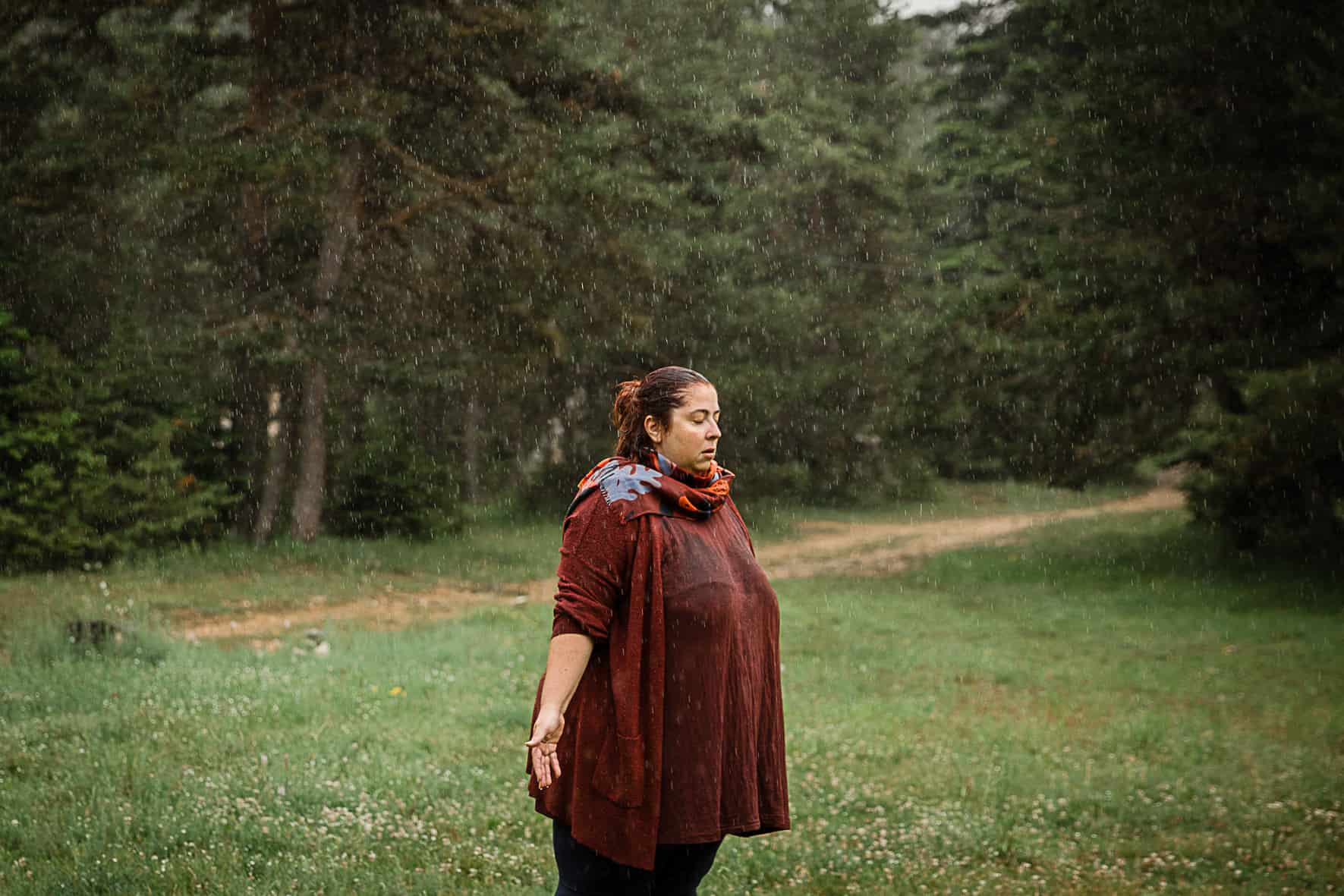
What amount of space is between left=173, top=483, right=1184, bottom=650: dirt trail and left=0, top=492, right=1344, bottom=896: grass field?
103 cm

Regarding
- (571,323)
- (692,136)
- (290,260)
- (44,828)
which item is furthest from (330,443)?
(44,828)

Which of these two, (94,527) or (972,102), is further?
(972,102)

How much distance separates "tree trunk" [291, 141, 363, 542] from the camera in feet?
64.2

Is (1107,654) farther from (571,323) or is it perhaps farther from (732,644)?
(571,323)

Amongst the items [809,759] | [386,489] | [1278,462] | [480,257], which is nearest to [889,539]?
[386,489]

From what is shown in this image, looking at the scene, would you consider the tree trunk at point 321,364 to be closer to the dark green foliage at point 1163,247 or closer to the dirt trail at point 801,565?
the dirt trail at point 801,565

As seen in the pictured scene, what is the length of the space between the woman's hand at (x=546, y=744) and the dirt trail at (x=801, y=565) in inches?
362

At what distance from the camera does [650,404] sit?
144 inches

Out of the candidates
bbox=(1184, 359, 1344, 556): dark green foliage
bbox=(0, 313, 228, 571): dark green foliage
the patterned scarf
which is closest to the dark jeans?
the patterned scarf

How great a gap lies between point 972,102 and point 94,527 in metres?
25.5

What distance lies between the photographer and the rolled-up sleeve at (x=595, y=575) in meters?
3.38

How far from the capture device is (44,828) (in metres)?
5.67

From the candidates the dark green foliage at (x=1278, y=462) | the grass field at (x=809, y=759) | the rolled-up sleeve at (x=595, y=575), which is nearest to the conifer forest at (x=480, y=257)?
the dark green foliage at (x=1278, y=462)

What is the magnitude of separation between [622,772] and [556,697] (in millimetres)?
265
